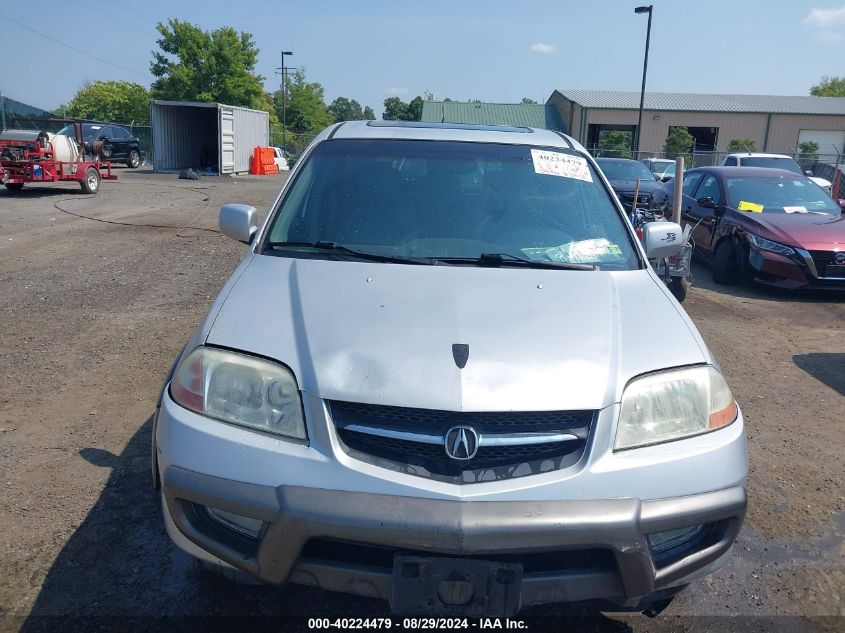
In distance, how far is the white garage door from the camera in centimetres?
4488

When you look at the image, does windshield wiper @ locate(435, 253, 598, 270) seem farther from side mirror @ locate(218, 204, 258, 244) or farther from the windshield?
the windshield

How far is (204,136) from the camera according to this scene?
32375 mm

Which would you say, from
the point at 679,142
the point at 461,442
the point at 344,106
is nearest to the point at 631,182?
the point at 461,442

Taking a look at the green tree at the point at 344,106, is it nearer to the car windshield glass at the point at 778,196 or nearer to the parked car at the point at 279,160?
the parked car at the point at 279,160

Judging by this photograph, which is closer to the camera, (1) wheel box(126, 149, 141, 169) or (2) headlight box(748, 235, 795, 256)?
(2) headlight box(748, 235, 795, 256)

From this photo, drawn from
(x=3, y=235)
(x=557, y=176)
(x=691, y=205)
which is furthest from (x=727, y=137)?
(x=557, y=176)

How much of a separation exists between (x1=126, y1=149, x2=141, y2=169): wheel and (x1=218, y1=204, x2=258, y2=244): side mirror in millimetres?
30209

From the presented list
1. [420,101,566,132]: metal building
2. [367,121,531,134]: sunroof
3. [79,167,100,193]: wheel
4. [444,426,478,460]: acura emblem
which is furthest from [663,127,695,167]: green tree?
[444,426,478,460]: acura emblem

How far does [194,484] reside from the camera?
2184mm

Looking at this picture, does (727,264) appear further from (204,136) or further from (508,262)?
Answer: (204,136)

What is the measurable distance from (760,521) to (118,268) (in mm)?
7811

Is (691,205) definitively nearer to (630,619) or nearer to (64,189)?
(630,619)

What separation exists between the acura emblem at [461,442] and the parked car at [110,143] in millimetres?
26031

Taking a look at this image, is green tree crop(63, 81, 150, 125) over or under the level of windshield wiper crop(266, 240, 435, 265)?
over
